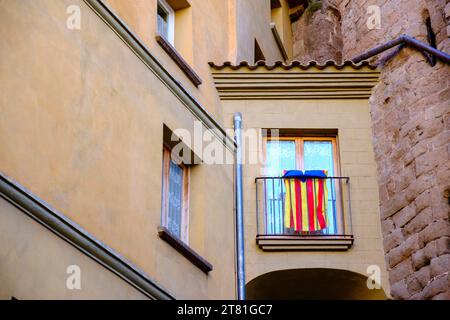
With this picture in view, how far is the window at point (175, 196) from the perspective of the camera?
41.7 feet

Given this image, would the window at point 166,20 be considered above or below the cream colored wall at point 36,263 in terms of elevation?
above

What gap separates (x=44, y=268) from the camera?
9242 mm

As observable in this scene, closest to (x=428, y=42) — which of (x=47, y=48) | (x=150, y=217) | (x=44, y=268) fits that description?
(x=150, y=217)

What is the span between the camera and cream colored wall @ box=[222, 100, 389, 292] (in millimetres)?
13938

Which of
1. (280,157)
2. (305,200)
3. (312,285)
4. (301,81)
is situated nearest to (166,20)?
(301,81)

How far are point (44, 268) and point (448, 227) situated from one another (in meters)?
6.15

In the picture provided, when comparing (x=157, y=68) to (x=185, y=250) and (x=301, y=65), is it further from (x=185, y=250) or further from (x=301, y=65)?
(x=301, y=65)

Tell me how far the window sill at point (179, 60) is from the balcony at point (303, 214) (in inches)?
69.9

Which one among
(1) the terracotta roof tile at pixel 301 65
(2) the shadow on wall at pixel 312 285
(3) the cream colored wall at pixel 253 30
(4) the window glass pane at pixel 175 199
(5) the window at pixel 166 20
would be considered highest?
(3) the cream colored wall at pixel 253 30

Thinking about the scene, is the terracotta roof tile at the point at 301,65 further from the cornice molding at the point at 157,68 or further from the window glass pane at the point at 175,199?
the window glass pane at the point at 175,199

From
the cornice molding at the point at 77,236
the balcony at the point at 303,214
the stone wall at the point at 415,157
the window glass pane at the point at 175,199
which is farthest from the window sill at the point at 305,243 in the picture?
the cornice molding at the point at 77,236

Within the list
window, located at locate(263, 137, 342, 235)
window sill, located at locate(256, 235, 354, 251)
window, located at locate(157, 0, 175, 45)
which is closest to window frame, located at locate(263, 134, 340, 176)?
window, located at locate(263, 137, 342, 235)

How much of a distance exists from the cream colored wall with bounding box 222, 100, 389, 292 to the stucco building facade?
0.07ft

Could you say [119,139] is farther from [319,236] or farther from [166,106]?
[319,236]
